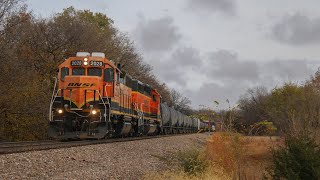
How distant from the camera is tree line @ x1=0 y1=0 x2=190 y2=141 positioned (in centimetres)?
2809

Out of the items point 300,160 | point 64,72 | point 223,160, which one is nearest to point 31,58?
point 64,72

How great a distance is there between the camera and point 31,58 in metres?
37.5

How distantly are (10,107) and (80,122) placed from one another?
10802 mm

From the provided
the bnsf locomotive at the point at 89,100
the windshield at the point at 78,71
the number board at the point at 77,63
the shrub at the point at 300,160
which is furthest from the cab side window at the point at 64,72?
the shrub at the point at 300,160

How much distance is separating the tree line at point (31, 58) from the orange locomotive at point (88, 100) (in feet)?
25.6

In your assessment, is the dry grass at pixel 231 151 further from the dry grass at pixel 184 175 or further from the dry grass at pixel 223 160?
the dry grass at pixel 184 175

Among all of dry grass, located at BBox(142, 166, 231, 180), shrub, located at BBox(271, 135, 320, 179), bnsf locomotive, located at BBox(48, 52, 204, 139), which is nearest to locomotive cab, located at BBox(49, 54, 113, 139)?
bnsf locomotive, located at BBox(48, 52, 204, 139)

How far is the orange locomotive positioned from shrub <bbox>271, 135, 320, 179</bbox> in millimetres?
9918

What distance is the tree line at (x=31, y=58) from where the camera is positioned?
2809cm

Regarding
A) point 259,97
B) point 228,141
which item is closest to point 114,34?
point 228,141

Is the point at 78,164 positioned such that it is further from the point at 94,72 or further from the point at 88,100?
the point at 94,72

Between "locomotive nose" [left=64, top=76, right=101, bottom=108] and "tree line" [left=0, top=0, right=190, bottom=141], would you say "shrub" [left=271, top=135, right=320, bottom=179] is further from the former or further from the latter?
"tree line" [left=0, top=0, right=190, bottom=141]

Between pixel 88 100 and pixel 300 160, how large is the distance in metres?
11.5

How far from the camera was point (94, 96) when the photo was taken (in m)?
20.1
